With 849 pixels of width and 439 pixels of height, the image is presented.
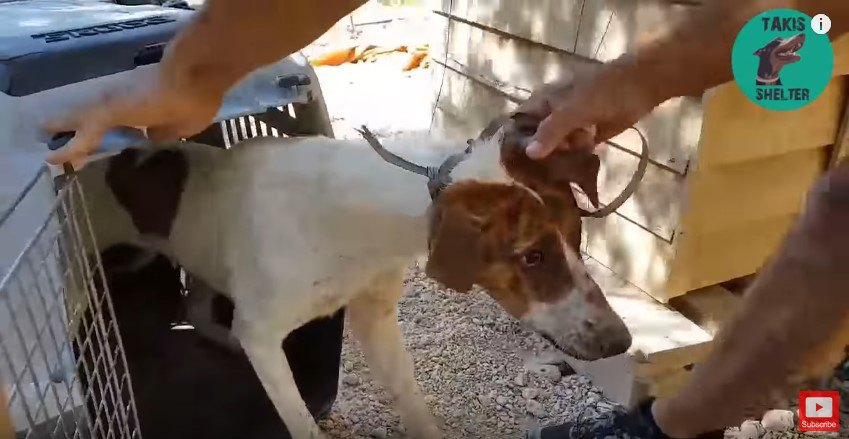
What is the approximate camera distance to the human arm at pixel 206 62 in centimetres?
72

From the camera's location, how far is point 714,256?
132 cm

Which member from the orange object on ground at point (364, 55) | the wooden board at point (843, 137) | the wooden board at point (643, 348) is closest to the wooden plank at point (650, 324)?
the wooden board at point (643, 348)

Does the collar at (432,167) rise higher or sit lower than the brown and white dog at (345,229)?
higher

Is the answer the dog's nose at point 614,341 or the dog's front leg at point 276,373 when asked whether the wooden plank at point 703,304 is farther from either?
the dog's front leg at point 276,373

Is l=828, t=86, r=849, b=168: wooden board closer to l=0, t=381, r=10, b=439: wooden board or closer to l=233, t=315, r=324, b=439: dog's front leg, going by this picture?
l=233, t=315, r=324, b=439: dog's front leg

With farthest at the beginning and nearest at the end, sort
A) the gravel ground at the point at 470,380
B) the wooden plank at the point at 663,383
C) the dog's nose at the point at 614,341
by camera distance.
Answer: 1. the gravel ground at the point at 470,380
2. the wooden plank at the point at 663,383
3. the dog's nose at the point at 614,341

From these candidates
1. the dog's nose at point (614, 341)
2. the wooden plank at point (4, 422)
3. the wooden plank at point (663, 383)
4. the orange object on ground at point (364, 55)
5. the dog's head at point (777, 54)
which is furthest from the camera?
the orange object on ground at point (364, 55)

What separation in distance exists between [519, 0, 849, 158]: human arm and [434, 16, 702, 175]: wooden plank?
0.24 meters

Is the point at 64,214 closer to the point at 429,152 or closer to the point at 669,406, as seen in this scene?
the point at 429,152

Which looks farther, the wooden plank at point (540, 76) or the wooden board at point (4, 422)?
the wooden plank at point (540, 76)

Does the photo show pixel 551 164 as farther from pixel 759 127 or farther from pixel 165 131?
pixel 759 127

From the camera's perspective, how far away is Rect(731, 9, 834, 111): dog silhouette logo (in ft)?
2.62

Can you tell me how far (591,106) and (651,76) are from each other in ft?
0.28

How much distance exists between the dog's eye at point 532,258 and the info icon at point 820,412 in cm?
47
